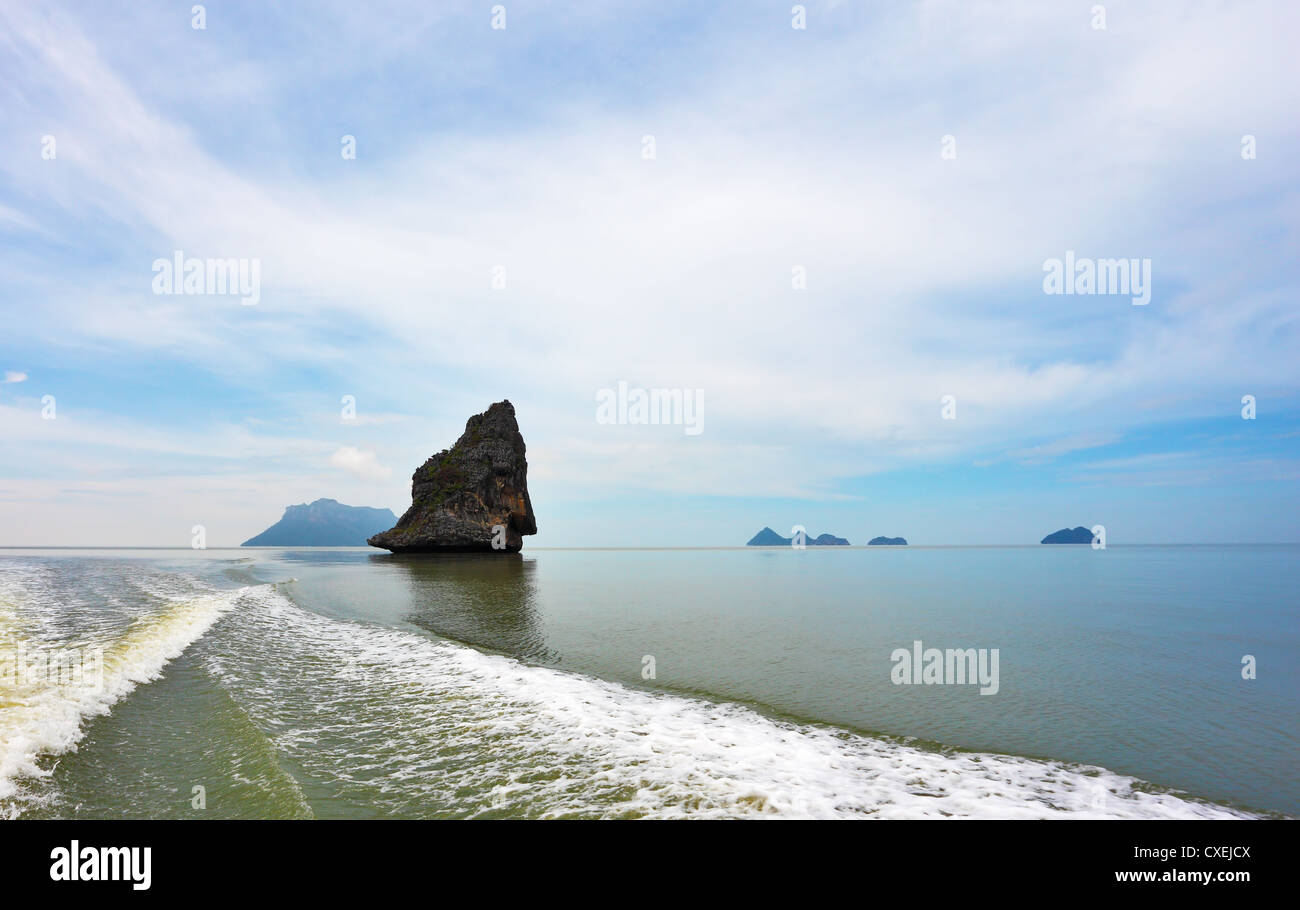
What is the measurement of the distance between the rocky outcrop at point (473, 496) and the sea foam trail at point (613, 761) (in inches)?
3776

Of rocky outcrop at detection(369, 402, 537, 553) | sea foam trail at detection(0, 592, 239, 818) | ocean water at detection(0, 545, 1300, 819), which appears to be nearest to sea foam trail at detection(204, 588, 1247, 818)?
ocean water at detection(0, 545, 1300, 819)

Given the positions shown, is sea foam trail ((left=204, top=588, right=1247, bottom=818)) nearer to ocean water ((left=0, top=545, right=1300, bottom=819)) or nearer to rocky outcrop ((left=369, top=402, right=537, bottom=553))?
ocean water ((left=0, top=545, right=1300, bottom=819))

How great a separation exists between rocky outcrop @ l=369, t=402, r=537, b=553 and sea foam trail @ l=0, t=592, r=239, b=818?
84.0m

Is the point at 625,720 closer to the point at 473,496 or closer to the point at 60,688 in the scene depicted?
the point at 60,688

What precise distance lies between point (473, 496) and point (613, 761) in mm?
105144

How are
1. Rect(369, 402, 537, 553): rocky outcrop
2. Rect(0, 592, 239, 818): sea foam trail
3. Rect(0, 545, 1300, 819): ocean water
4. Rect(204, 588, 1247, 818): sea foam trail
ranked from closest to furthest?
1. Rect(204, 588, 1247, 818): sea foam trail
2. Rect(0, 545, 1300, 819): ocean water
3. Rect(0, 592, 239, 818): sea foam trail
4. Rect(369, 402, 537, 553): rocky outcrop

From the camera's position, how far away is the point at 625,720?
37.3 feet

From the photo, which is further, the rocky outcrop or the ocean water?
the rocky outcrop

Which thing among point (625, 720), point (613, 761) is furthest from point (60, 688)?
point (613, 761)

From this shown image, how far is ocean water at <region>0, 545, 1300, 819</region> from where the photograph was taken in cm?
780

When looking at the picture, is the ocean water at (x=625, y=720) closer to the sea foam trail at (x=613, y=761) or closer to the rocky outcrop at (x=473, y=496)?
the sea foam trail at (x=613, y=761)
